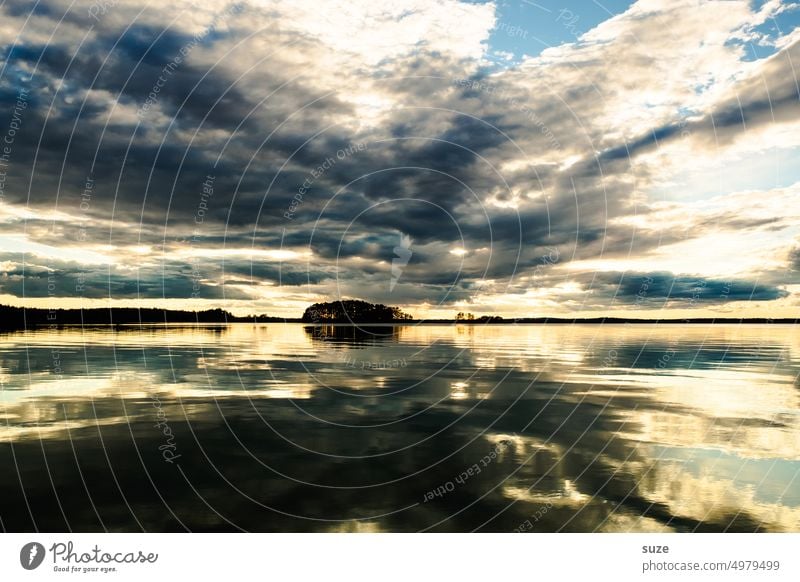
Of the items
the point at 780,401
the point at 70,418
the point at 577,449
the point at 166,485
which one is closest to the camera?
the point at 166,485

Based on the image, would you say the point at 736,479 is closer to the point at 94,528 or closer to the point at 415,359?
the point at 94,528

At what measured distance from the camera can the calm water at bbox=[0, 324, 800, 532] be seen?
615 inches

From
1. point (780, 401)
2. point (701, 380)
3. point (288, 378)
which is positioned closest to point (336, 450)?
point (288, 378)

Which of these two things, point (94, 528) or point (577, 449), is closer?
point (94, 528)

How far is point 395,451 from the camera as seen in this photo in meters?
20.7

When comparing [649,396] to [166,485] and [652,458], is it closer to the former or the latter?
[652,458]

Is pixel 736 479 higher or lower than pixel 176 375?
lower

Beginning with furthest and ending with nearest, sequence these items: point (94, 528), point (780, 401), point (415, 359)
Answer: point (415, 359) → point (780, 401) → point (94, 528)

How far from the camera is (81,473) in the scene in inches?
694

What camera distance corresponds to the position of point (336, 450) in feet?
67.7

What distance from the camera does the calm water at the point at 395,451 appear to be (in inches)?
615

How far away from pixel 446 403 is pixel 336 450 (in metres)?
8.92

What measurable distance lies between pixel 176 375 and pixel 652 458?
26.6 m

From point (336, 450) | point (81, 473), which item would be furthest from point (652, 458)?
point (81, 473)
